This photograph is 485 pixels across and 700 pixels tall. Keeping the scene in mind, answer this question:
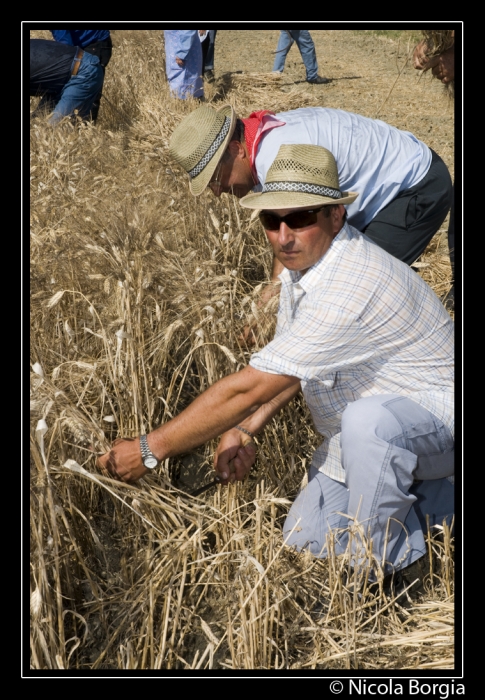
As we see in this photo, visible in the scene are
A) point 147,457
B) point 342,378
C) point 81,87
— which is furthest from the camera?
point 81,87

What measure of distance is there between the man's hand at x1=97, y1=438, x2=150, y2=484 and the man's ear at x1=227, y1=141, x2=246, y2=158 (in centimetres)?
→ 123

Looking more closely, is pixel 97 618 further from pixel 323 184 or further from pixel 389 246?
pixel 389 246

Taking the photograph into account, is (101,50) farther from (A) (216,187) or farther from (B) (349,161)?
(B) (349,161)

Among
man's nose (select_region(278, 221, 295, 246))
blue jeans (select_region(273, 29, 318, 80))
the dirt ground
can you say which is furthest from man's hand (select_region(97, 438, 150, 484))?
blue jeans (select_region(273, 29, 318, 80))

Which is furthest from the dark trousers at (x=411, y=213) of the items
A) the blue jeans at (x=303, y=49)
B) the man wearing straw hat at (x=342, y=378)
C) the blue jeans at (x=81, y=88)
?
the blue jeans at (x=303, y=49)

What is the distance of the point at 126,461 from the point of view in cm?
181

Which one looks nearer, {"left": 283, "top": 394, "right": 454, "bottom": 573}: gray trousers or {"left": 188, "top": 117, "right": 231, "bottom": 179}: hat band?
{"left": 283, "top": 394, "right": 454, "bottom": 573}: gray trousers

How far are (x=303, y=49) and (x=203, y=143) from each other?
7.13 m

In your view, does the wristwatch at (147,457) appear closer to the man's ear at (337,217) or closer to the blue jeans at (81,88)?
the man's ear at (337,217)

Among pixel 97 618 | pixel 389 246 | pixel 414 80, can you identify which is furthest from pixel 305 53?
pixel 97 618

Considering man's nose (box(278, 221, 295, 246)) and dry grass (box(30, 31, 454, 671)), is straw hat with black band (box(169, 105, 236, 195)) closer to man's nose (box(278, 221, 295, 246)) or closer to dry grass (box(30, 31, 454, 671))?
dry grass (box(30, 31, 454, 671))

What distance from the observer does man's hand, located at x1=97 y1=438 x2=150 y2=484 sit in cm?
180

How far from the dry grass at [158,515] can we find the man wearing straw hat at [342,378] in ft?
0.41

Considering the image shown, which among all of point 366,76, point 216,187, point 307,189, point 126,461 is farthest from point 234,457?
point 366,76
